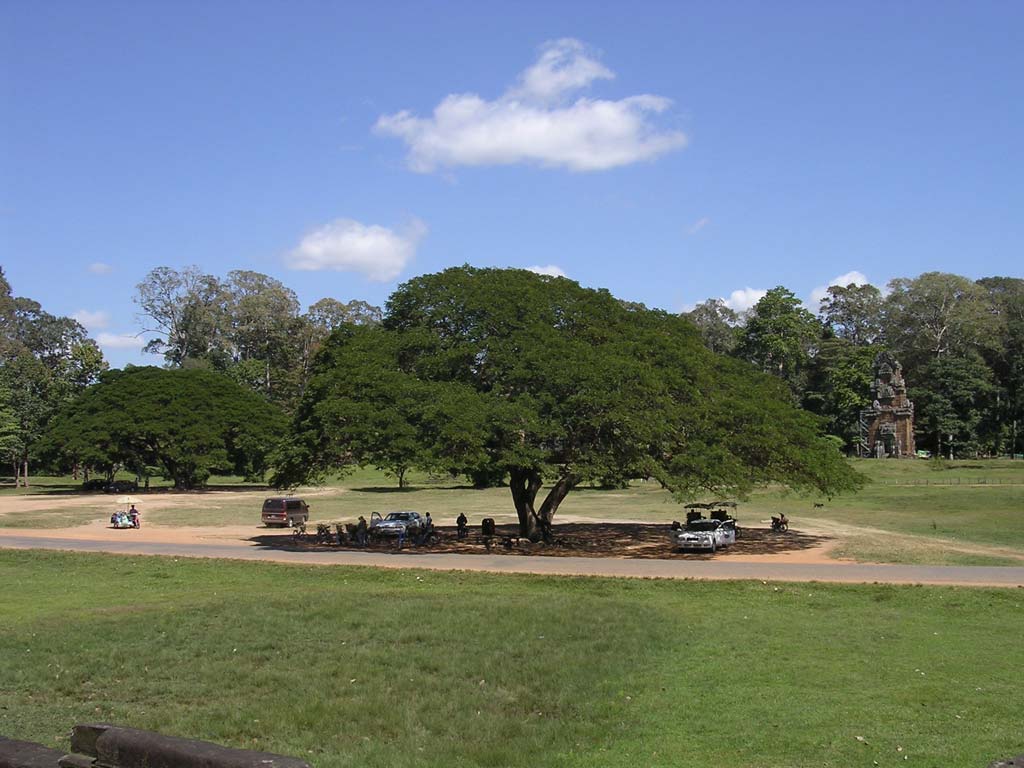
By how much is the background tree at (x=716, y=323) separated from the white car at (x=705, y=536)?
3739 inches

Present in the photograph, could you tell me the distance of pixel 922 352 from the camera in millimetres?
114750

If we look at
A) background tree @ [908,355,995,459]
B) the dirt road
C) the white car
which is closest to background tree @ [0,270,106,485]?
the dirt road

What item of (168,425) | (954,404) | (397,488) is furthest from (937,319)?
(168,425)

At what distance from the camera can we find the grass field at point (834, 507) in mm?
36312

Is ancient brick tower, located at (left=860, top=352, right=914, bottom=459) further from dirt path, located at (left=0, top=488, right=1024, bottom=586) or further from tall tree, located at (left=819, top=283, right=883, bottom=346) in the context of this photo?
dirt path, located at (left=0, top=488, right=1024, bottom=586)

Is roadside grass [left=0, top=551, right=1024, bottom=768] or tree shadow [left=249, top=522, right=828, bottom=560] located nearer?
roadside grass [left=0, top=551, right=1024, bottom=768]

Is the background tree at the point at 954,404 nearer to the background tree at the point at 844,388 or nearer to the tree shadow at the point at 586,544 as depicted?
the background tree at the point at 844,388

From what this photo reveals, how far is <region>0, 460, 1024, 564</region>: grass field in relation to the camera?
36.3 meters

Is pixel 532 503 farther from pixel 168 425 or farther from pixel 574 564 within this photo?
pixel 168 425

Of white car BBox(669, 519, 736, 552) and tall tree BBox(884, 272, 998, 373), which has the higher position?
tall tree BBox(884, 272, 998, 373)

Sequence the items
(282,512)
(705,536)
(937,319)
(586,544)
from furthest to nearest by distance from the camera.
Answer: (937,319) → (282,512) → (586,544) → (705,536)

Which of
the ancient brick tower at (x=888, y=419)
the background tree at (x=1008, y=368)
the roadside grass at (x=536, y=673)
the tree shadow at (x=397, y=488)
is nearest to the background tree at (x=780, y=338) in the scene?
the ancient brick tower at (x=888, y=419)

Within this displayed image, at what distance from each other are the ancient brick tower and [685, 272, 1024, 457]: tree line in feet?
5.21

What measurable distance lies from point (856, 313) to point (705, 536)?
102 metres
